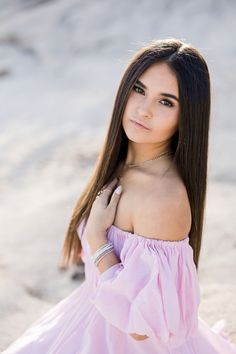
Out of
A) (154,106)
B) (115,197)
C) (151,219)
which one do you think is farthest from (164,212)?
(154,106)

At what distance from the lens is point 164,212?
196 centimetres

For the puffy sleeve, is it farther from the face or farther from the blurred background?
the blurred background

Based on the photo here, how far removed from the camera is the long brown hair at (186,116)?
1.99 m

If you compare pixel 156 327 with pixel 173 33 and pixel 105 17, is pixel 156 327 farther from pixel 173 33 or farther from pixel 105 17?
pixel 105 17

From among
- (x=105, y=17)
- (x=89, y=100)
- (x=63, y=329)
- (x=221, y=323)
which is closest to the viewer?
(x=63, y=329)

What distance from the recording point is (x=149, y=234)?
1991mm

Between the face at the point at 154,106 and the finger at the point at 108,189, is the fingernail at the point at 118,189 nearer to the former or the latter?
the finger at the point at 108,189

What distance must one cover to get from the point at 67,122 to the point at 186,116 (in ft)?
10.8

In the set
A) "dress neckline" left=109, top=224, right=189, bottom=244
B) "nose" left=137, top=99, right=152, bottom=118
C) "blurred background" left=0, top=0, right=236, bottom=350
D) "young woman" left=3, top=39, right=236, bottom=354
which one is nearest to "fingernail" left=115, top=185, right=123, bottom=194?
"young woman" left=3, top=39, right=236, bottom=354

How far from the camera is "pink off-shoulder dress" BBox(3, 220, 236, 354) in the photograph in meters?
1.96

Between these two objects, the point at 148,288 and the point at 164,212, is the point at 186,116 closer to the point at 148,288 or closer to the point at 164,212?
the point at 164,212

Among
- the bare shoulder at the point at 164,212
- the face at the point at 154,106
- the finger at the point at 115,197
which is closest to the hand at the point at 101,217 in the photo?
the finger at the point at 115,197

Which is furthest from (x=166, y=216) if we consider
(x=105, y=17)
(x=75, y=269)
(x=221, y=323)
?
(x=105, y=17)

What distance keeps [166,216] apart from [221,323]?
0.85 metres
